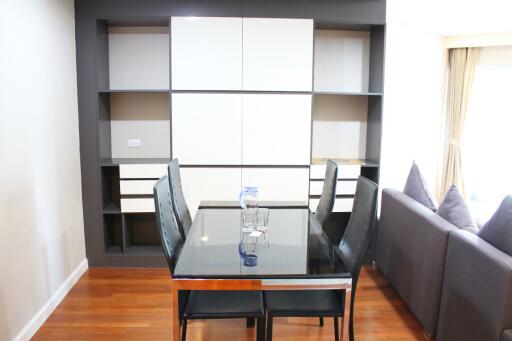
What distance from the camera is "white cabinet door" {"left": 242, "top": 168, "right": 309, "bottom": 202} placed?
3721mm

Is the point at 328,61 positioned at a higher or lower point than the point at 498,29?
lower

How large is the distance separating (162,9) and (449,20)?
2568 millimetres

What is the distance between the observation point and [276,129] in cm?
368

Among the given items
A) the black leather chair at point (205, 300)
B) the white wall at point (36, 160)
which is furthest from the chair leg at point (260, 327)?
the white wall at point (36, 160)

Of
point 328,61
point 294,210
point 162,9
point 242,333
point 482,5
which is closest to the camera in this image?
point 242,333

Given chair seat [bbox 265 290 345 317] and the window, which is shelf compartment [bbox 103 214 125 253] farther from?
the window

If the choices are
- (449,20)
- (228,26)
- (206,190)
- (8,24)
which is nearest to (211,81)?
(228,26)

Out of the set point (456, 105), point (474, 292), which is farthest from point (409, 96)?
point (474, 292)

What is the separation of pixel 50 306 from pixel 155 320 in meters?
0.79

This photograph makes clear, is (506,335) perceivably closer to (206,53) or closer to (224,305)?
(224,305)

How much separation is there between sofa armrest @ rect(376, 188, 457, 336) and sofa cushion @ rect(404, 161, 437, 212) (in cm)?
6

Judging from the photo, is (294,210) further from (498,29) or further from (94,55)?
(498,29)

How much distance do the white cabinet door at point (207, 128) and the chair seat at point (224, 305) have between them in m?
1.66

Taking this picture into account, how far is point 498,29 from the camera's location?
3855 mm
